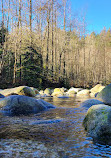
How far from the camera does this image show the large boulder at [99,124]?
2545mm

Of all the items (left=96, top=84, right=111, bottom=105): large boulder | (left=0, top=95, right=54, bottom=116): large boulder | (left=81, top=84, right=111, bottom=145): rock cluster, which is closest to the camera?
(left=81, top=84, right=111, bottom=145): rock cluster

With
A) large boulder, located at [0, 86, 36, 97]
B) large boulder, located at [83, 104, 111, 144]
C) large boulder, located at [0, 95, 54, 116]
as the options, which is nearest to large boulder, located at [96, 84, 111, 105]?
large boulder, located at [0, 95, 54, 116]

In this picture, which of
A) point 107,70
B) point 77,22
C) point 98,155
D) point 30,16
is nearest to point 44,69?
point 30,16

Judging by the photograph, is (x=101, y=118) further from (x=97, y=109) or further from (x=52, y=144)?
(x=52, y=144)

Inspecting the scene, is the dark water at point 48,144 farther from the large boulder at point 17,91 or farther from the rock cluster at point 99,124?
the large boulder at point 17,91

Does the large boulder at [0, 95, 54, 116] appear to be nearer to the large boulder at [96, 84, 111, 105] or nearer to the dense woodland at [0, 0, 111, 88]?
the large boulder at [96, 84, 111, 105]

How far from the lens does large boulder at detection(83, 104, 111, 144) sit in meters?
2.54

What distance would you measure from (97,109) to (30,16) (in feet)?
48.7

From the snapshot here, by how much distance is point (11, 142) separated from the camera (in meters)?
2.32

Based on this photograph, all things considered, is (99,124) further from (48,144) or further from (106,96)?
(106,96)

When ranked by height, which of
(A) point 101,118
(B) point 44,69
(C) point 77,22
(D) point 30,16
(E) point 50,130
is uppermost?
(C) point 77,22

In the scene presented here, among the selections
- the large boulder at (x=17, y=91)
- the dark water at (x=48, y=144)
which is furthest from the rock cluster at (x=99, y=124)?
the large boulder at (x=17, y=91)

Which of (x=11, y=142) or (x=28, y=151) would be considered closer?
(x=28, y=151)

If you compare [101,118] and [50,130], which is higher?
[101,118]
